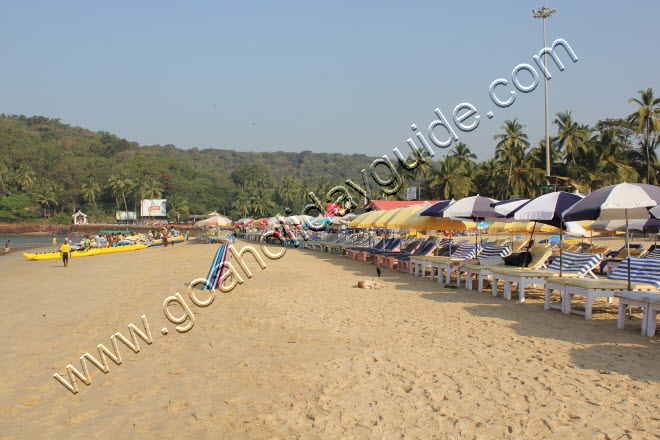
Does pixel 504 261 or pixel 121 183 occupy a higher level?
pixel 121 183

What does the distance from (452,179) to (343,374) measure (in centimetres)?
5301

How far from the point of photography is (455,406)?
3922mm

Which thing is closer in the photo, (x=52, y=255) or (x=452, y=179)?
(x=52, y=255)

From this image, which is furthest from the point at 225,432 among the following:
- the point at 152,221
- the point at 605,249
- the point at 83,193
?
the point at 83,193

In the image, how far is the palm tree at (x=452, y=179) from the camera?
55.2 m

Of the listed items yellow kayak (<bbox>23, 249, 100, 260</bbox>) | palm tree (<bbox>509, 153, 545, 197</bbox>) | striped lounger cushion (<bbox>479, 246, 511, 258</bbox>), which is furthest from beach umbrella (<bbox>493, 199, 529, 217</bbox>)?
palm tree (<bbox>509, 153, 545, 197</bbox>)

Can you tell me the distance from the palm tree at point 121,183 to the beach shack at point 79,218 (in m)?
8.04

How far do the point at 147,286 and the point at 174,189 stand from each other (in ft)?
326

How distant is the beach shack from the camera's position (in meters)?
89.5

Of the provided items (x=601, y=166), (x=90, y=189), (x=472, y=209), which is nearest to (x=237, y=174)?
(x=90, y=189)

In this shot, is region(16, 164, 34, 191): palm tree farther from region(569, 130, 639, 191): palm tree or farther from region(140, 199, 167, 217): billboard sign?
region(569, 130, 639, 191): palm tree

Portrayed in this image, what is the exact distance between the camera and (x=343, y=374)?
483 centimetres

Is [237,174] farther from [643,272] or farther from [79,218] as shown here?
[643,272]

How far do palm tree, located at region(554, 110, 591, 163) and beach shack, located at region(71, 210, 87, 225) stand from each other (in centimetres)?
8504
